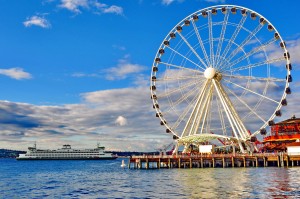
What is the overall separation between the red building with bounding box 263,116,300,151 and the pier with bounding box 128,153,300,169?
1284 cm

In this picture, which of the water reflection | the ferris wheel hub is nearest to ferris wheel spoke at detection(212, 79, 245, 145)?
the ferris wheel hub

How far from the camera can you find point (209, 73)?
76.0 metres

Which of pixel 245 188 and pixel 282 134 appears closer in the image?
pixel 245 188

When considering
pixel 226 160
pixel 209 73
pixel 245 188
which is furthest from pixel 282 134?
pixel 245 188

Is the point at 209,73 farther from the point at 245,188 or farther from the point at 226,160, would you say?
the point at 245,188

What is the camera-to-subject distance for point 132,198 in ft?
130

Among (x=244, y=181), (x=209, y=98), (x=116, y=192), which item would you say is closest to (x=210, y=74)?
(x=209, y=98)

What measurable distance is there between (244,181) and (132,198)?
17110 mm

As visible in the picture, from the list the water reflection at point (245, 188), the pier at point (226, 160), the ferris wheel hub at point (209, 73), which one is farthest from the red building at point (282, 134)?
the water reflection at point (245, 188)

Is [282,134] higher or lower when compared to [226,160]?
higher

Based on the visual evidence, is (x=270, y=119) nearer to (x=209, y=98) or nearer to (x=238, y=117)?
(x=238, y=117)

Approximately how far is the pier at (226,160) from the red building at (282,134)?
12845 millimetres

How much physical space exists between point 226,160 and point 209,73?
61.2 feet

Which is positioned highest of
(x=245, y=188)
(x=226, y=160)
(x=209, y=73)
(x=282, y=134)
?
(x=209, y=73)
